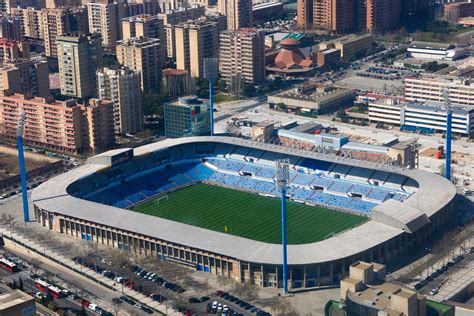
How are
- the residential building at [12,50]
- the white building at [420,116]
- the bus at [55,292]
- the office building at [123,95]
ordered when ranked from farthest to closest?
1. the residential building at [12,50]
2. the office building at [123,95]
3. the white building at [420,116]
4. the bus at [55,292]

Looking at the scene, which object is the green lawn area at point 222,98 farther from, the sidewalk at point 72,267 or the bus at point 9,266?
the bus at point 9,266

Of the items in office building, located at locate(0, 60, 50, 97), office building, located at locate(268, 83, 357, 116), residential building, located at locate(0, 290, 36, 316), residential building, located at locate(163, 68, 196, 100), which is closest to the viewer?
residential building, located at locate(0, 290, 36, 316)

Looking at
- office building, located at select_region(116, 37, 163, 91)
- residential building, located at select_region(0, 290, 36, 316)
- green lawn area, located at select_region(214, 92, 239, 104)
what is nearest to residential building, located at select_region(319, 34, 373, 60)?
green lawn area, located at select_region(214, 92, 239, 104)

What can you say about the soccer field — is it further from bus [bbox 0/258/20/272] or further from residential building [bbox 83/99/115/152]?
residential building [bbox 83/99/115/152]

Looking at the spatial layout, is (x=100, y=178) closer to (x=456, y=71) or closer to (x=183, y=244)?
(x=183, y=244)

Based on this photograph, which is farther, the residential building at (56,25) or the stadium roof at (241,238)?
the residential building at (56,25)

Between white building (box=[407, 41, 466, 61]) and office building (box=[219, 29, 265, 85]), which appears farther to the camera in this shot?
white building (box=[407, 41, 466, 61])

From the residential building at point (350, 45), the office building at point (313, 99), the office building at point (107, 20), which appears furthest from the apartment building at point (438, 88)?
the office building at point (107, 20)
